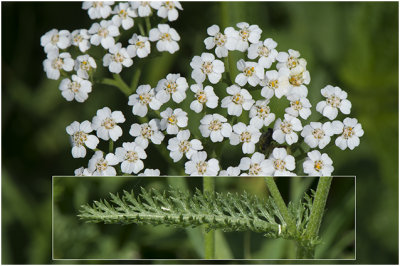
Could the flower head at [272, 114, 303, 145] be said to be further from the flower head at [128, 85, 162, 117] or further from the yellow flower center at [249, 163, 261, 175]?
the flower head at [128, 85, 162, 117]

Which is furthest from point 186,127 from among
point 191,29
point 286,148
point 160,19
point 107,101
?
point 191,29

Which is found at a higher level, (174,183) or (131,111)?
(131,111)

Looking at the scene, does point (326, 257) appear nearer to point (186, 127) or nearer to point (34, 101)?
point (186, 127)

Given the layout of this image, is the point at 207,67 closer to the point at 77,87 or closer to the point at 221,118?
the point at 221,118

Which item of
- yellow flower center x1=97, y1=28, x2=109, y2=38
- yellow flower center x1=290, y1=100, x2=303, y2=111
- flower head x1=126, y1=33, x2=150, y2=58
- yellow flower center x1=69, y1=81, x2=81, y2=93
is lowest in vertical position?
yellow flower center x1=290, y1=100, x2=303, y2=111

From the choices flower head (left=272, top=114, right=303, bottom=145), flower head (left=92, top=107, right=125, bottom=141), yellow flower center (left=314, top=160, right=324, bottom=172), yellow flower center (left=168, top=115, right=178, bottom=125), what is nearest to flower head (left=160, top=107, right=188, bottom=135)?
yellow flower center (left=168, top=115, right=178, bottom=125)
